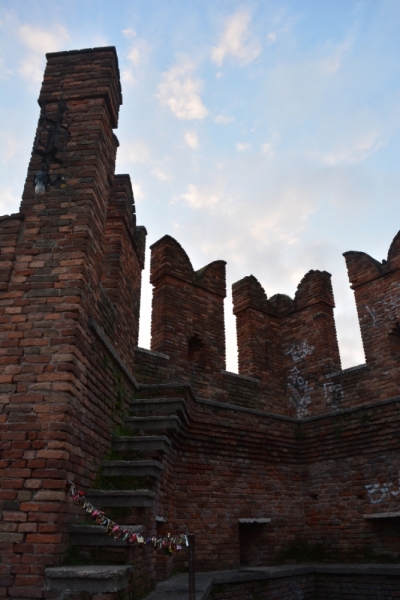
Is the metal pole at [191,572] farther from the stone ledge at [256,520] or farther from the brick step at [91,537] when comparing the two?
the stone ledge at [256,520]

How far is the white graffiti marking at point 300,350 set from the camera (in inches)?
420

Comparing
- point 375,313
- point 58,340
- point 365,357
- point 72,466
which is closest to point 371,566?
point 365,357

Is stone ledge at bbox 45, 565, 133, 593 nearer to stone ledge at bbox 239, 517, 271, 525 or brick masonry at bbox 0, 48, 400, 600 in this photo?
brick masonry at bbox 0, 48, 400, 600

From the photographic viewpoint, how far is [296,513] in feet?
A: 29.1

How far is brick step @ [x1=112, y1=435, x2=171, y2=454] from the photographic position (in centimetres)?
572

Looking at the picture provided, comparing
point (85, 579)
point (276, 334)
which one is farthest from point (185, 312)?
point (85, 579)

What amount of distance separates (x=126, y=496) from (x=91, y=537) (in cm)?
62

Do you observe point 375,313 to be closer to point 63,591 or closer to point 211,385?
point 211,385

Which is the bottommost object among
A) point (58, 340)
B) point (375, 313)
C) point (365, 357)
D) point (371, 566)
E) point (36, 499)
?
point (371, 566)

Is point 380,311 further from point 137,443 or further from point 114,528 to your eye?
point 114,528

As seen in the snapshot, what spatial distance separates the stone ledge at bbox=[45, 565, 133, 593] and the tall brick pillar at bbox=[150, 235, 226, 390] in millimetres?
5021

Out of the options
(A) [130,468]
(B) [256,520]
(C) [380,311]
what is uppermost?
(C) [380,311]

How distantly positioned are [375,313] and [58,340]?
7.35 metres

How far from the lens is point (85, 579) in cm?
371
